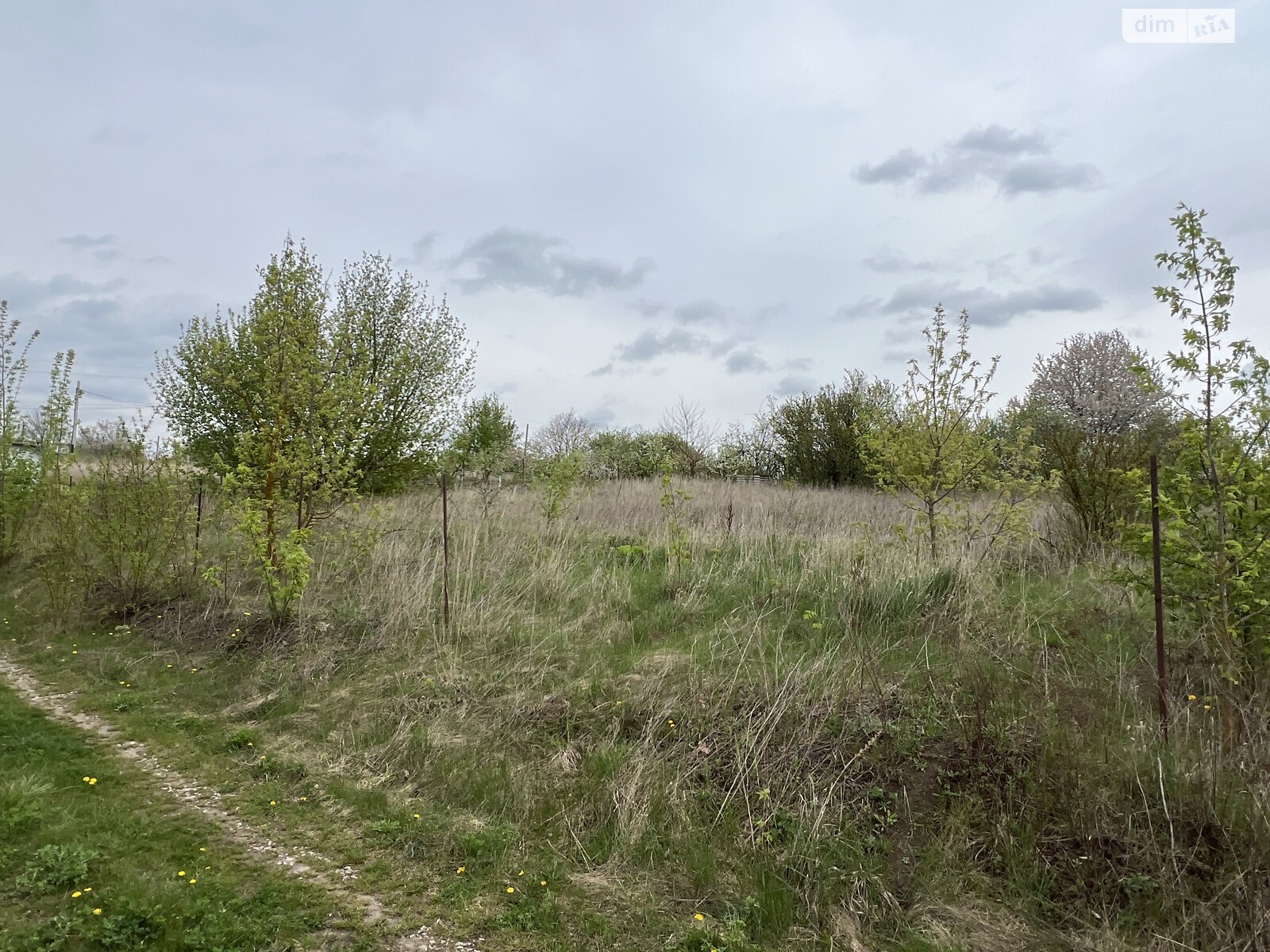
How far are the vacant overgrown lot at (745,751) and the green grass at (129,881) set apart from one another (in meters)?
0.41

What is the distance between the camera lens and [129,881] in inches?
143

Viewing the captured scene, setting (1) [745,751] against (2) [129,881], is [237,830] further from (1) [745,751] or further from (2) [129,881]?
(1) [745,751]

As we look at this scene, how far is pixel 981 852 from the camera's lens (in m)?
3.68

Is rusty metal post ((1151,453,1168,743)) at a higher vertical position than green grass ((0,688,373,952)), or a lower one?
higher

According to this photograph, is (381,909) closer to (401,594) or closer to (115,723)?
(115,723)

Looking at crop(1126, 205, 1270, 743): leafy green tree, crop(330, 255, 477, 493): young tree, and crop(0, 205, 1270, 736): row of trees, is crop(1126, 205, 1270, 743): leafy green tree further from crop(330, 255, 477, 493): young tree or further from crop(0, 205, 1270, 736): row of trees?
crop(330, 255, 477, 493): young tree

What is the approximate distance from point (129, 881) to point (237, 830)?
2.30 feet

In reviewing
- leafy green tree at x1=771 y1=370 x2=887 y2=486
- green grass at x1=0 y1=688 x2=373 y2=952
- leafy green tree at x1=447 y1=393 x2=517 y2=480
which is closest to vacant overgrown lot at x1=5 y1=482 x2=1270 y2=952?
green grass at x1=0 y1=688 x2=373 y2=952

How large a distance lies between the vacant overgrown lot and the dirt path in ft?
0.45

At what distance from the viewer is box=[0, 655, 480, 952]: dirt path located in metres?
3.35

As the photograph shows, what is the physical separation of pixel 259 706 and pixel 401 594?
1.98m

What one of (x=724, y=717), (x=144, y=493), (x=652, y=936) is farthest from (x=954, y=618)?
(x=144, y=493)

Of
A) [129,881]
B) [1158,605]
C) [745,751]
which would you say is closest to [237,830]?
[129,881]

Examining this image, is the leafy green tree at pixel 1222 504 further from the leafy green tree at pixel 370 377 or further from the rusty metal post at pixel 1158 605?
the leafy green tree at pixel 370 377
